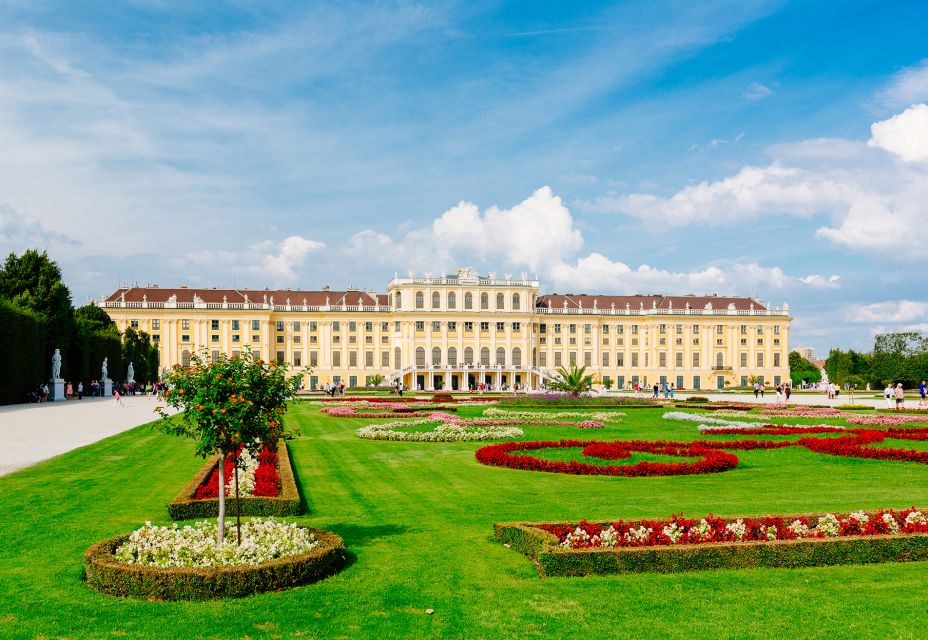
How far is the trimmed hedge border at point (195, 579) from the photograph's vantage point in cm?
704

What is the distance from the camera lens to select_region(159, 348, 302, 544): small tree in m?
7.80

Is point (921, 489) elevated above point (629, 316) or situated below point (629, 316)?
below

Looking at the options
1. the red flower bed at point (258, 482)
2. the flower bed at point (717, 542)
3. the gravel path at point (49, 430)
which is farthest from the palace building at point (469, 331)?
the flower bed at point (717, 542)

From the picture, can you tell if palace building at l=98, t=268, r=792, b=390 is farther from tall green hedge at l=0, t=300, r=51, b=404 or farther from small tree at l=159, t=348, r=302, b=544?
small tree at l=159, t=348, r=302, b=544

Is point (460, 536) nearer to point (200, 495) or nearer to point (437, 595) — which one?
point (437, 595)

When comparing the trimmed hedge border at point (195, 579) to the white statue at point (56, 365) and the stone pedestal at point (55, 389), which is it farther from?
the stone pedestal at point (55, 389)

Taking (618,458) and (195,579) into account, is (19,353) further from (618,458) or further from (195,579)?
(195,579)

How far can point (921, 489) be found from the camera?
42.1 ft

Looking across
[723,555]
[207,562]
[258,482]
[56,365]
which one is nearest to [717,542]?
[723,555]

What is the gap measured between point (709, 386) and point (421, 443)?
79296 mm

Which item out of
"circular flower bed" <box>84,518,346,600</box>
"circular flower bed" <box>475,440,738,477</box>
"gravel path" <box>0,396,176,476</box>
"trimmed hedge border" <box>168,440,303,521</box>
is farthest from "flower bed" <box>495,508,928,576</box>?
"gravel path" <box>0,396,176,476</box>

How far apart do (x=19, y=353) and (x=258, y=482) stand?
36.4m

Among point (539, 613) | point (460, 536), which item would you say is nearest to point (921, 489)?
point (460, 536)

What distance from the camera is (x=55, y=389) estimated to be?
156 feet
